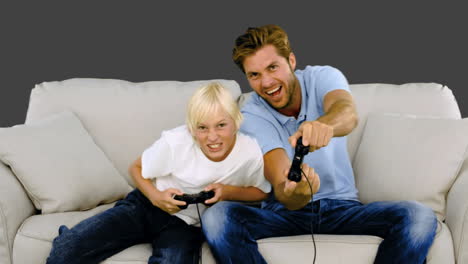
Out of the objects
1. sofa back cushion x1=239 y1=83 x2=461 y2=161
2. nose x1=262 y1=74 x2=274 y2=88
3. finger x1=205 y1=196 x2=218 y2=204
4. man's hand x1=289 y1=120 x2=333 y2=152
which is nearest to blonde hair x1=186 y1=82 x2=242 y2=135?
nose x1=262 y1=74 x2=274 y2=88

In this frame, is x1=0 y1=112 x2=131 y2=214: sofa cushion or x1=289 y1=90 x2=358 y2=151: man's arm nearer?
x1=289 y1=90 x2=358 y2=151: man's arm

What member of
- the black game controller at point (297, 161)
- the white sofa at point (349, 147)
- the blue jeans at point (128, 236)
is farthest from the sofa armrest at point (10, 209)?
the black game controller at point (297, 161)

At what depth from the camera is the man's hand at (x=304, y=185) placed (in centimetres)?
309

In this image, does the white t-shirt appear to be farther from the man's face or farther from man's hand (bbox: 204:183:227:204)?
the man's face

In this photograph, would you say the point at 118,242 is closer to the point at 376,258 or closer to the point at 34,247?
the point at 34,247

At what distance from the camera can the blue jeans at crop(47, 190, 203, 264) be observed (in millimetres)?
3271

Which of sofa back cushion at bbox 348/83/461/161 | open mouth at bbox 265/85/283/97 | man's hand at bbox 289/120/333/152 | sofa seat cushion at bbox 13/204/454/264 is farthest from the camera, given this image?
sofa back cushion at bbox 348/83/461/161

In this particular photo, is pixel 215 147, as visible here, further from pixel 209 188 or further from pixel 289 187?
pixel 289 187

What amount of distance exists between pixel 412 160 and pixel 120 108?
163 centimetres

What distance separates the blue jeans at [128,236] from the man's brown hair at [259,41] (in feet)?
2.73

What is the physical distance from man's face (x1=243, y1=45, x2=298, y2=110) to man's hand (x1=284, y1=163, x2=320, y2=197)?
553 millimetres

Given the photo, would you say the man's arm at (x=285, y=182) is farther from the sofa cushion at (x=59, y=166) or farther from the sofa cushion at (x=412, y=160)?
the sofa cushion at (x=59, y=166)

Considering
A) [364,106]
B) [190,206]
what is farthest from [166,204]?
[364,106]

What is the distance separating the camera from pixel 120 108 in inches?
166
